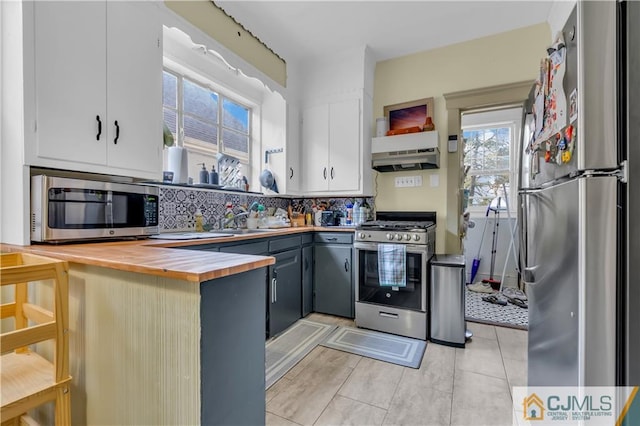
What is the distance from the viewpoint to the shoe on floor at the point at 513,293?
346 centimetres

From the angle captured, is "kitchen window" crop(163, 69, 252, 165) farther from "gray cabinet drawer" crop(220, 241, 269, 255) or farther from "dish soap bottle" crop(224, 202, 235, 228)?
"gray cabinet drawer" crop(220, 241, 269, 255)

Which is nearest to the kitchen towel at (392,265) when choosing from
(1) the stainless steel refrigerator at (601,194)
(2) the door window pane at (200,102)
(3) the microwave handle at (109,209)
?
(1) the stainless steel refrigerator at (601,194)

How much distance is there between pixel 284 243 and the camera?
2.59 meters

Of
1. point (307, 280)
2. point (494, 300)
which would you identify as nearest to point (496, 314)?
point (494, 300)

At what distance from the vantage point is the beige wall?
279 cm

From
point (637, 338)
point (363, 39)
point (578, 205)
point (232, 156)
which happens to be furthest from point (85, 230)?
point (363, 39)

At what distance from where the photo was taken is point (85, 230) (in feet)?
5.01

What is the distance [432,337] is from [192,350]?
7.20 ft

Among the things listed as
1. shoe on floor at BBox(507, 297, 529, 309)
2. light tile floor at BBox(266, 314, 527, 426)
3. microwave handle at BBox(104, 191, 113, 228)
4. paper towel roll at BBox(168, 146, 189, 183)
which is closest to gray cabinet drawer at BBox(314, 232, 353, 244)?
light tile floor at BBox(266, 314, 527, 426)

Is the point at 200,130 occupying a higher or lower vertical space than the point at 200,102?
lower

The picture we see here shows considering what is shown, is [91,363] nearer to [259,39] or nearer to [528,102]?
[528,102]

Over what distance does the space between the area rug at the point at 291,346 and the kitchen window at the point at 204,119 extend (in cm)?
179

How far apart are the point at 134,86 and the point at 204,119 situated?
1022 millimetres

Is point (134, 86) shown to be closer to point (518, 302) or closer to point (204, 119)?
point (204, 119)
